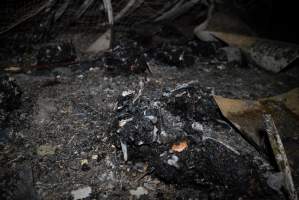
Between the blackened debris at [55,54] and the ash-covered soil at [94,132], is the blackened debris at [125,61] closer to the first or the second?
the ash-covered soil at [94,132]

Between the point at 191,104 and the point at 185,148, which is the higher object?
the point at 191,104

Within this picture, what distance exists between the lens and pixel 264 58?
404 cm

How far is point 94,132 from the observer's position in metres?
2.95

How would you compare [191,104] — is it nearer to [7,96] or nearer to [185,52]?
[185,52]

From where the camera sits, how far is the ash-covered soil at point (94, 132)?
2377 millimetres

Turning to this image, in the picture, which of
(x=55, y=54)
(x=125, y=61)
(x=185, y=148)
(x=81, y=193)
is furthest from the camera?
(x=55, y=54)

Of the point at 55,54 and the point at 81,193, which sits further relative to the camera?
the point at 55,54

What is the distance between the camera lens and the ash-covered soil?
2.38 metres

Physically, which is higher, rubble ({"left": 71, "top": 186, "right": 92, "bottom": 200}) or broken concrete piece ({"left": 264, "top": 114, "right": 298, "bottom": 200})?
broken concrete piece ({"left": 264, "top": 114, "right": 298, "bottom": 200})

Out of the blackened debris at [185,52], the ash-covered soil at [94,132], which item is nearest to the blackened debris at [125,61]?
the ash-covered soil at [94,132]

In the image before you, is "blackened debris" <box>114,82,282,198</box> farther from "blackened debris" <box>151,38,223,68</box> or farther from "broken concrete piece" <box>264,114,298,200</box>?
"blackened debris" <box>151,38,223,68</box>

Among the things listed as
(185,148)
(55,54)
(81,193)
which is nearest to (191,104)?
(185,148)

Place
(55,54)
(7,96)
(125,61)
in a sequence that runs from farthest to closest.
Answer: (55,54)
(125,61)
(7,96)

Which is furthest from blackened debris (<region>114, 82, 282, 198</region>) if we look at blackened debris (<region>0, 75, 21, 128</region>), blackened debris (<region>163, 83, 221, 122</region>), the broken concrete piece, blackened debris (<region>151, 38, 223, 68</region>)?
blackened debris (<region>0, 75, 21, 128</region>)
